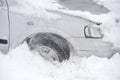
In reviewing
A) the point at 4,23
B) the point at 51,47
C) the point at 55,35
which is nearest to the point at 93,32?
the point at 55,35

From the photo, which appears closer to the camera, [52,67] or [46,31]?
[46,31]

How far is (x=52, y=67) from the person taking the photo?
4.53 m

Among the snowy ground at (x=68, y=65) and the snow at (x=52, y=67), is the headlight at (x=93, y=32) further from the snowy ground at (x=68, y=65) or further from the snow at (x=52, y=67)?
the snow at (x=52, y=67)

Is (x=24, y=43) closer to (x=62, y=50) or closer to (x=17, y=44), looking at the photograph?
(x=17, y=44)

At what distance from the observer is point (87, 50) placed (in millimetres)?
4348

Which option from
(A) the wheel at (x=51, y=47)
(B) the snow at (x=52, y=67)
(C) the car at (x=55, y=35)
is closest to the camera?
(C) the car at (x=55, y=35)

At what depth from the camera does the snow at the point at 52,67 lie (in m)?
4.35

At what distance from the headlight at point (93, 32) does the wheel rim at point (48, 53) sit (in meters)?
0.60

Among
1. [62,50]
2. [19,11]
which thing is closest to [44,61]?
[62,50]

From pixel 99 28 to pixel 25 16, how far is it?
1.15 metres

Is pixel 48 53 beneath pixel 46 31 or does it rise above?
beneath

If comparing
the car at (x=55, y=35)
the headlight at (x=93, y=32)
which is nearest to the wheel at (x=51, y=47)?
the car at (x=55, y=35)

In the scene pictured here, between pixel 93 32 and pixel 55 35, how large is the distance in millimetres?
610

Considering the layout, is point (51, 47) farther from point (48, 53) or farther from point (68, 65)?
point (68, 65)
